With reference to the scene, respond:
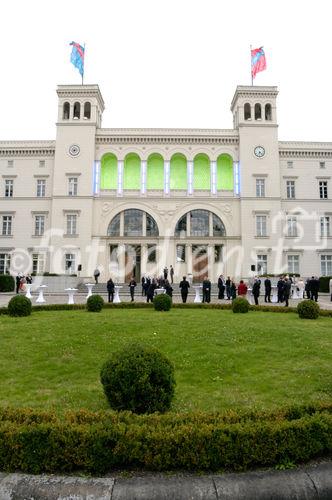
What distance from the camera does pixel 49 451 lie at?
16.2ft

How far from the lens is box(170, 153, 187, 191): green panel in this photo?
1818 inches

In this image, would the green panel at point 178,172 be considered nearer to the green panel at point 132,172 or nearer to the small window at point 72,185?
the green panel at point 132,172

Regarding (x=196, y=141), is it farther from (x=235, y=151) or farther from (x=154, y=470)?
(x=154, y=470)

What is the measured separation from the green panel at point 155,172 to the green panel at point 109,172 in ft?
11.9

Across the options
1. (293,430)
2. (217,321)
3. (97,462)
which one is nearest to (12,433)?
(97,462)

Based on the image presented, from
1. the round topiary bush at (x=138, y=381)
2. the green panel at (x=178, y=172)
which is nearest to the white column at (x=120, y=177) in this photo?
the green panel at (x=178, y=172)

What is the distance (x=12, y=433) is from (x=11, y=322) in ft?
34.6

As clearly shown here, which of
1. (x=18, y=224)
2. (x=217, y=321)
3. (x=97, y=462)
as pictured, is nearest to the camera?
(x=97, y=462)

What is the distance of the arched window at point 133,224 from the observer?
44.8 m

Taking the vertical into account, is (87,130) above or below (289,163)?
above

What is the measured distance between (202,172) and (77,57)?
60.7ft

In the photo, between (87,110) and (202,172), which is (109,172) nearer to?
(87,110)

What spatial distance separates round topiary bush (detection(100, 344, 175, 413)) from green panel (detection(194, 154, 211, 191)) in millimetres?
40450

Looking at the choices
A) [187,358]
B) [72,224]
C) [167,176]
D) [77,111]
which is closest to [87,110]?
[77,111]
